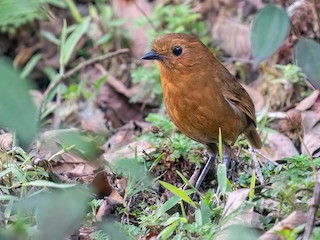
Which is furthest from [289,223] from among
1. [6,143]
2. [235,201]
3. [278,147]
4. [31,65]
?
[31,65]

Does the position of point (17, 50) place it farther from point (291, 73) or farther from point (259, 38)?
point (259, 38)

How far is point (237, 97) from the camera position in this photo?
4195 mm

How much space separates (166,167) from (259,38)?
187cm

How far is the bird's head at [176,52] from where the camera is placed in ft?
13.3

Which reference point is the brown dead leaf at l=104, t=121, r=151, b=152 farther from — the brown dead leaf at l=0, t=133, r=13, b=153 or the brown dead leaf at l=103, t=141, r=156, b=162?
the brown dead leaf at l=0, t=133, r=13, b=153

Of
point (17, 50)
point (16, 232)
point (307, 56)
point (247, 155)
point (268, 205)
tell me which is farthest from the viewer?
point (17, 50)

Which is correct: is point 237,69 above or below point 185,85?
below

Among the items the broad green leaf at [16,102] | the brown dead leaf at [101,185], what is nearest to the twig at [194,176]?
the brown dead leaf at [101,185]

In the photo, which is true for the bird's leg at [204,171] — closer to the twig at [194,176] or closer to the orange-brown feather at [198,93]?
the twig at [194,176]

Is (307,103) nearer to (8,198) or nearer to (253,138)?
(253,138)

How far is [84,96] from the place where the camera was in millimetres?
5898

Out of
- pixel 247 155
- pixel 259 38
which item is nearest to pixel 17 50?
pixel 247 155

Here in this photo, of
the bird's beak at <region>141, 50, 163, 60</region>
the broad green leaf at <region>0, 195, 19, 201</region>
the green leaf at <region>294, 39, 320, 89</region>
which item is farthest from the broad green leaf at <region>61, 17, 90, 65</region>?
the green leaf at <region>294, 39, 320, 89</region>

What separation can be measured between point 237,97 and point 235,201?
156 centimetres
